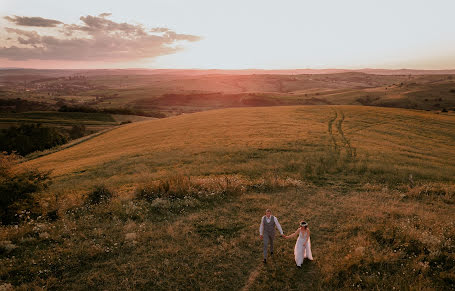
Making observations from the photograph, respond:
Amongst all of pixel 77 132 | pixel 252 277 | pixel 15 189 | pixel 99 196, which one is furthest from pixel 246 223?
pixel 77 132

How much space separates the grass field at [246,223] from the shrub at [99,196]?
23.6 inches

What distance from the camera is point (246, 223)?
15.2m

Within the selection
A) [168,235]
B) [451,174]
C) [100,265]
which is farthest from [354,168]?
[100,265]

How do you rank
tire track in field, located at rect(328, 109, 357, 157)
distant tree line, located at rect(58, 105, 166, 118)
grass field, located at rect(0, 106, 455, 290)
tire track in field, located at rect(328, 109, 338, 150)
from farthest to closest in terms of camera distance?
distant tree line, located at rect(58, 105, 166, 118), tire track in field, located at rect(328, 109, 338, 150), tire track in field, located at rect(328, 109, 357, 157), grass field, located at rect(0, 106, 455, 290)

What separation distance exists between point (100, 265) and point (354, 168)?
2359 cm

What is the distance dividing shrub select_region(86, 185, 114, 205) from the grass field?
599 mm

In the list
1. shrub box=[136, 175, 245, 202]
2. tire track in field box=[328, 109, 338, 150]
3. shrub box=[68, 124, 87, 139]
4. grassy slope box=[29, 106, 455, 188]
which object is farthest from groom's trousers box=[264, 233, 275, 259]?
shrub box=[68, 124, 87, 139]

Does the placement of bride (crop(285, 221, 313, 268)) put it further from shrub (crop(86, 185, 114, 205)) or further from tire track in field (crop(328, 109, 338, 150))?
tire track in field (crop(328, 109, 338, 150))

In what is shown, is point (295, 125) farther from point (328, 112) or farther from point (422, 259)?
point (422, 259)

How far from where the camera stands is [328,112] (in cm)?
6116

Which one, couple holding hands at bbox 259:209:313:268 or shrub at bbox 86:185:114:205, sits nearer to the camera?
couple holding hands at bbox 259:209:313:268

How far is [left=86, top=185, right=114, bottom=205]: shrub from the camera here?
18031 mm

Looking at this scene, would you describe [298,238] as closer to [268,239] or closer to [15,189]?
[268,239]

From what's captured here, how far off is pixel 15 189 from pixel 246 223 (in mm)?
14470
